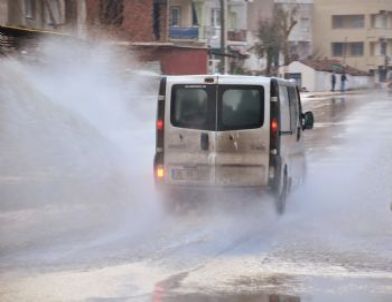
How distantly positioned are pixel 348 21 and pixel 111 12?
64811 millimetres

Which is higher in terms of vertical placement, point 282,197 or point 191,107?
point 191,107

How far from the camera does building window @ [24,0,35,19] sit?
114 ft

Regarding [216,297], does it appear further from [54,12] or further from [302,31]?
[302,31]

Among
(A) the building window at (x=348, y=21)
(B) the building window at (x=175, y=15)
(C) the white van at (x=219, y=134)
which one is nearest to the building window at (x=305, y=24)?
(A) the building window at (x=348, y=21)

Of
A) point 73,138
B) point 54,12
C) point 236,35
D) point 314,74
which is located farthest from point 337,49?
point 73,138

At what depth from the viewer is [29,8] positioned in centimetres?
3506

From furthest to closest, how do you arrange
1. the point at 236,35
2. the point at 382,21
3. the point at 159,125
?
the point at 382,21 < the point at 236,35 < the point at 159,125

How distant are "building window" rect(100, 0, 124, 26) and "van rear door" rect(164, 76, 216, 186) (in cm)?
3071

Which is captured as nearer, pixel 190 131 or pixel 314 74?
pixel 190 131

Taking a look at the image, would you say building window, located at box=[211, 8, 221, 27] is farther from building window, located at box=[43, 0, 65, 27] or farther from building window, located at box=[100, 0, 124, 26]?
building window, located at box=[43, 0, 65, 27]

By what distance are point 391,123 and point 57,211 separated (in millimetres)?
22324

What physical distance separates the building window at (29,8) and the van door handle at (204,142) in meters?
23.7

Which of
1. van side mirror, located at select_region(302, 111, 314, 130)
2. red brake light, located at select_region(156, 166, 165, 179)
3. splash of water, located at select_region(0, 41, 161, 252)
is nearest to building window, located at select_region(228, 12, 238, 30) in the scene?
splash of water, located at select_region(0, 41, 161, 252)

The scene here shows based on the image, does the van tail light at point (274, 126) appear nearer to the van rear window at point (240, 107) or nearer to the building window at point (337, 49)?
the van rear window at point (240, 107)
